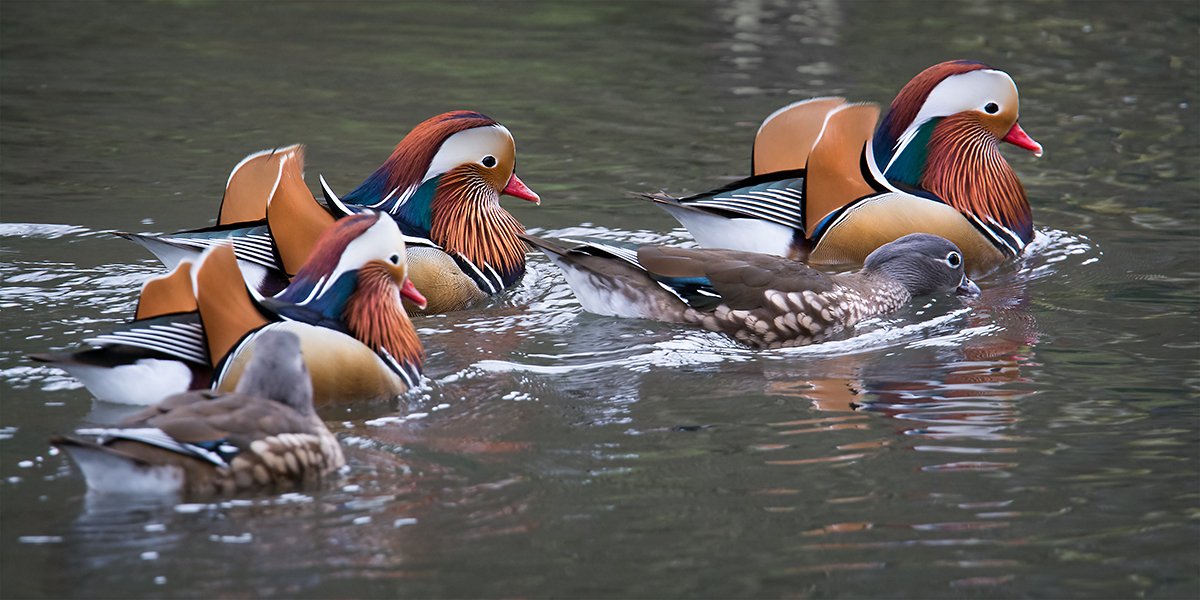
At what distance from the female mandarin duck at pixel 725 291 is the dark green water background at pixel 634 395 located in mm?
132

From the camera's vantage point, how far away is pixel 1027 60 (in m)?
13.1

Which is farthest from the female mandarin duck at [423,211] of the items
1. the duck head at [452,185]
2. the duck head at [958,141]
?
the duck head at [958,141]

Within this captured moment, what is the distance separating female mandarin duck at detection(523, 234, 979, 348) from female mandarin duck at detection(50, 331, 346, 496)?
2131 millimetres

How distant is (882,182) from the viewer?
7.03m

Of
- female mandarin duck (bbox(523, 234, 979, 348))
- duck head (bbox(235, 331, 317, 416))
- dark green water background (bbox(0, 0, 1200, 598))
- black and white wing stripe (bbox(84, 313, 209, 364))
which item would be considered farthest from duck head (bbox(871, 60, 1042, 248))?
black and white wing stripe (bbox(84, 313, 209, 364))

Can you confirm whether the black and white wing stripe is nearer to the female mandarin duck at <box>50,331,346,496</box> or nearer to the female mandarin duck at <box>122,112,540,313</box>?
the female mandarin duck at <box>50,331,346,496</box>

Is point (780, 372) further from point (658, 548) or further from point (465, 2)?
point (465, 2)

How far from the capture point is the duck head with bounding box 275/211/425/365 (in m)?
4.98

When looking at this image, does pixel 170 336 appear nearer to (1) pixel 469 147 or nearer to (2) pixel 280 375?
(2) pixel 280 375

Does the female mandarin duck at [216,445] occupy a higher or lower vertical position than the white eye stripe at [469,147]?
lower

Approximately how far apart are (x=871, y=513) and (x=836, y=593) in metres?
0.53

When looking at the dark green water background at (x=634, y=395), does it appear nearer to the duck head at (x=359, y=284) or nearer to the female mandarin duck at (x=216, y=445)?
the female mandarin duck at (x=216, y=445)

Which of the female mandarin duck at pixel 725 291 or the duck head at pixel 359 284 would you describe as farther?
the female mandarin duck at pixel 725 291

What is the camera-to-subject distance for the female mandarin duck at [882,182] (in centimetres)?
697
